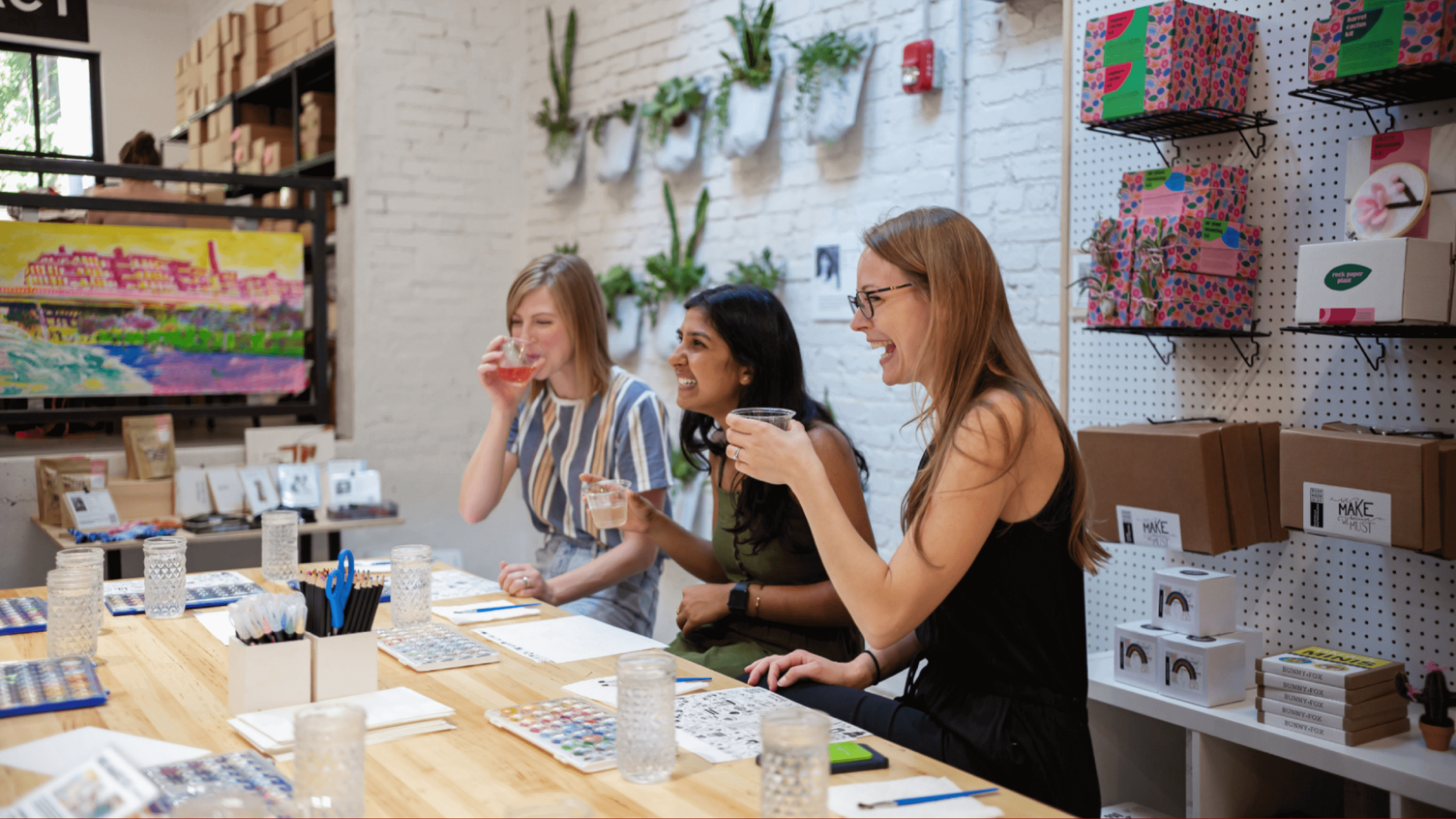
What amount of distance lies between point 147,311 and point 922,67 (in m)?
2.91

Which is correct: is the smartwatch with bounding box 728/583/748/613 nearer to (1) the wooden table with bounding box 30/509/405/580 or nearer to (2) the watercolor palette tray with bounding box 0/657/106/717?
(2) the watercolor palette tray with bounding box 0/657/106/717

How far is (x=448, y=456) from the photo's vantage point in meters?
5.08

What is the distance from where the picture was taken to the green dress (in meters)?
2.19

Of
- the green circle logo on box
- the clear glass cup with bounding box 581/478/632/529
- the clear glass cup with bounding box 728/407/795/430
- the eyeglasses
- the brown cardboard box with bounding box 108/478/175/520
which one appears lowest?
the brown cardboard box with bounding box 108/478/175/520

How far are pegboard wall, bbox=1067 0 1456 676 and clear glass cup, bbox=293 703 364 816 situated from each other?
190 centimetres

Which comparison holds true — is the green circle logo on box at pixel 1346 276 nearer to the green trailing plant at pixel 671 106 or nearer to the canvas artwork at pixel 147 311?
the green trailing plant at pixel 671 106

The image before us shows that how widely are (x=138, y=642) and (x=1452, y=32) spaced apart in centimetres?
246

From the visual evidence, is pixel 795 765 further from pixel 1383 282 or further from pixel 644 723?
pixel 1383 282

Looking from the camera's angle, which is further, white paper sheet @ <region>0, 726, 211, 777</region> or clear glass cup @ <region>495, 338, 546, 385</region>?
clear glass cup @ <region>495, 338, 546, 385</region>

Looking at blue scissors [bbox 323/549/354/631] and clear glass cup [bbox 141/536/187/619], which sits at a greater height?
blue scissors [bbox 323/549/354/631]

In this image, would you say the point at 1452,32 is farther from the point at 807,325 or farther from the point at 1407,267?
the point at 807,325

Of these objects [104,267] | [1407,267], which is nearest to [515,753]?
[1407,267]

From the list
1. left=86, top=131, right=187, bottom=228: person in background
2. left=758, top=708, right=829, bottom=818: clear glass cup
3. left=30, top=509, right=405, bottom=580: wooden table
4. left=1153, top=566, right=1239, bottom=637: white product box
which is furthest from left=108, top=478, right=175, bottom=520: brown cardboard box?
left=758, top=708, right=829, bottom=818: clear glass cup

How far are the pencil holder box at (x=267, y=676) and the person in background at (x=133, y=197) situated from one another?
3.09 metres
